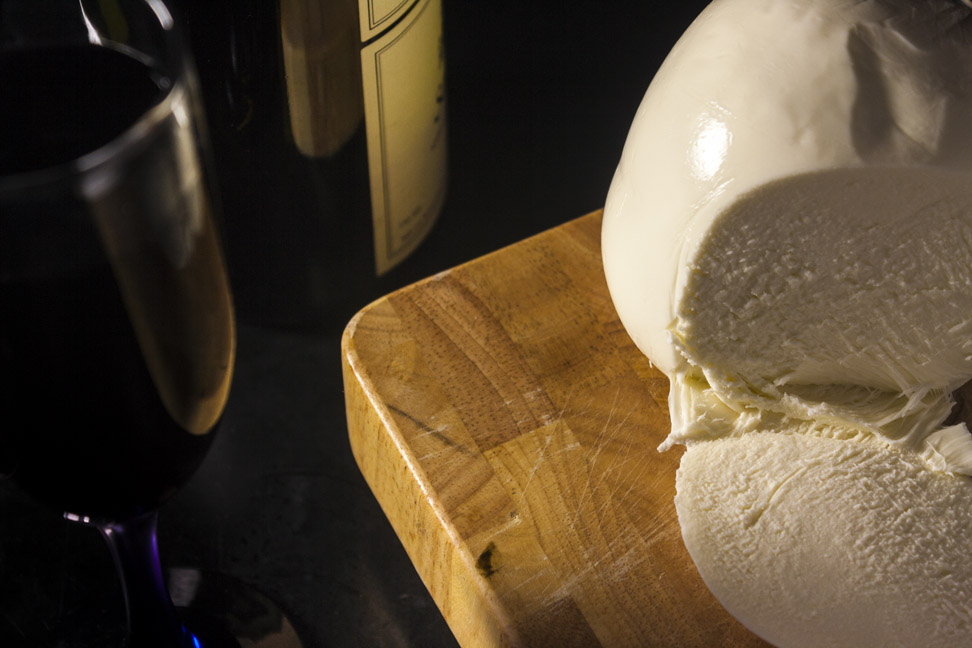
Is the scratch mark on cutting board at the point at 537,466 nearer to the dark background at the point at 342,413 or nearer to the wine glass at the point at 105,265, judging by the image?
the dark background at the point at 342,413

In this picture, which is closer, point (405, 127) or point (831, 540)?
point (831, 540)

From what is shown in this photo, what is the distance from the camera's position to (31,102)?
23.5 inches

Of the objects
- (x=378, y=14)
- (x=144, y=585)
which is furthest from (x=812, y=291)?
(x=144, y=585)

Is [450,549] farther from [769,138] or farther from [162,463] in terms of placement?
[769,138]

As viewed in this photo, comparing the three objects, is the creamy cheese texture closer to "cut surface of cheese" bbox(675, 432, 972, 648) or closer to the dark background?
"cut surface of cheese" bbox(675, 432, 972, 648)

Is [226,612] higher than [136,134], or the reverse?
[136,134]

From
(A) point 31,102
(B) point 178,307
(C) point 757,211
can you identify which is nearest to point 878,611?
(C) point 757,211

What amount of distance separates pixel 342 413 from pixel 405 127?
0.29m

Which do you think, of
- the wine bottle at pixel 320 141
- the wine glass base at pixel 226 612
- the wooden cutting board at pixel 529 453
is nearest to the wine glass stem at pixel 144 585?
the wine glass base at pixel 226 612

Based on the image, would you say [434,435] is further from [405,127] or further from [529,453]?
[405,127]

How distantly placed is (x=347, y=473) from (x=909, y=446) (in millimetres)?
499

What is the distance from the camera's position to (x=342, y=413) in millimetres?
1046

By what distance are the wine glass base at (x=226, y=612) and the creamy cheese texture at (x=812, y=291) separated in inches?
14.1

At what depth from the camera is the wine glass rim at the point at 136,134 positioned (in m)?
0.46
